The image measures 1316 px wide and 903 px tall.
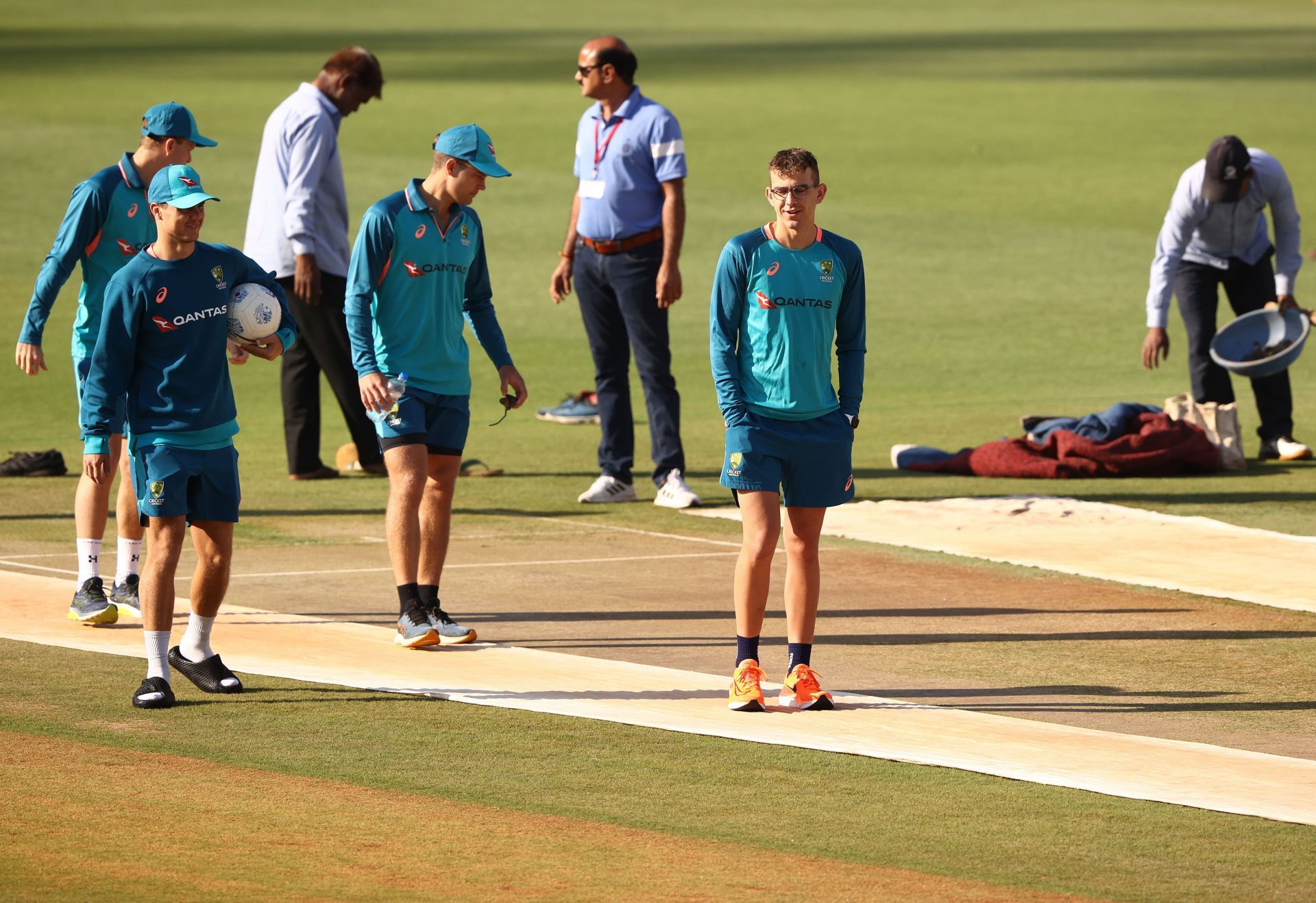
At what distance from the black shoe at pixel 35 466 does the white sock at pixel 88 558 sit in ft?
16.1

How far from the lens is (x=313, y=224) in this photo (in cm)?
1423

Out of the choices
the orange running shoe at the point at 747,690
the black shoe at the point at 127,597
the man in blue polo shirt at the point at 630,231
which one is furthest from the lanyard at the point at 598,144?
the orange running shoe at the point at 747,690

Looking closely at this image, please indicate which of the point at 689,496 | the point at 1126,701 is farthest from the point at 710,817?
the point at 689,496

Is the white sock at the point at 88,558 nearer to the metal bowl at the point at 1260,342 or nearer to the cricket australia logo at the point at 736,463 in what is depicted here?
the cricket australia logo at the point at 736,463

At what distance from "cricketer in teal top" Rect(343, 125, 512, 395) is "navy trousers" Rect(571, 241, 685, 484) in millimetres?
3657

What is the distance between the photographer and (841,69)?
50844 millimetres

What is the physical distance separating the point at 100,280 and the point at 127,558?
1275 millimetres

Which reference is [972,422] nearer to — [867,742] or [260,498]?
[260,498]

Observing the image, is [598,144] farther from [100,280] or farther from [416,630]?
[416,630]

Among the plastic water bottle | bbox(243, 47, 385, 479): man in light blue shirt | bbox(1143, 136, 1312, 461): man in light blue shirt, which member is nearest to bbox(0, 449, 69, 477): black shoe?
bbox(243, 47, 385, 479): man in light blue shirt

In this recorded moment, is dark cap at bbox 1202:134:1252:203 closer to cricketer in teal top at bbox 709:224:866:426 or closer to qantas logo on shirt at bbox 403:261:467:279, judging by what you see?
qantas logo on shirt at bbox 403:261:467:279

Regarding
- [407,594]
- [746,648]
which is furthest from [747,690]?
[407,594]

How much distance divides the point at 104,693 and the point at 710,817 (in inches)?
110

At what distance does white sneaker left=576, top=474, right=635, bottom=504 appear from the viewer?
13.9 m
